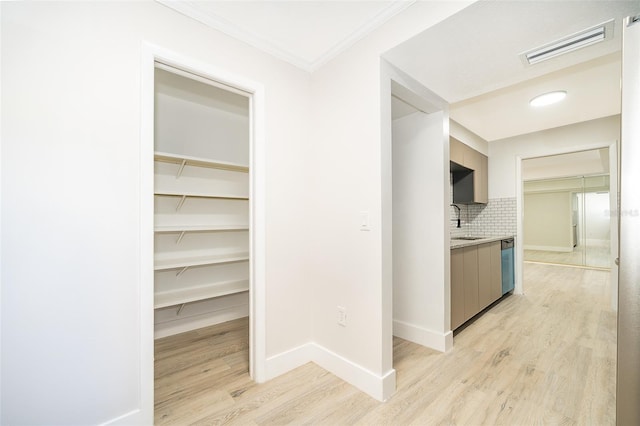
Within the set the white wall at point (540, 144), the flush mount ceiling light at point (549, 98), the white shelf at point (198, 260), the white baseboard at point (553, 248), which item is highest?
the flush mount ceiling light at point (549, 98)

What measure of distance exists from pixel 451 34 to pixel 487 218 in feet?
12.1

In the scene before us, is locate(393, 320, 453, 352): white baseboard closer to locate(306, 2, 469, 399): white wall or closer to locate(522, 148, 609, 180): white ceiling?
locate(306, 2, 469, 399): white wall

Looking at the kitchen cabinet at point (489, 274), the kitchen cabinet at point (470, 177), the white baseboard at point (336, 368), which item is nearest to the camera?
the white baseboard at point (336, 368)

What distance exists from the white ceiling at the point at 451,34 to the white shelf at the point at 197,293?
2.29 meters

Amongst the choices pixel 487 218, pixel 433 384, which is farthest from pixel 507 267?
pixel 433 384

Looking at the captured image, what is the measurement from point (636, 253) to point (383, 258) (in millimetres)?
1110

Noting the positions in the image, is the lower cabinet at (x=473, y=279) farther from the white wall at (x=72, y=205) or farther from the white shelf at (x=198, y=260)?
the white wall at (x=72, y=205)

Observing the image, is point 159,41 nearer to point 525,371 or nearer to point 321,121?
point 321,121

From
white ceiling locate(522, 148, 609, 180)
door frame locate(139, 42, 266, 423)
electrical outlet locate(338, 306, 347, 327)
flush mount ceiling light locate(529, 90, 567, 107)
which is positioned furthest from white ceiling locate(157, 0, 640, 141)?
white ceiling locate(522, 148, 609, 180)

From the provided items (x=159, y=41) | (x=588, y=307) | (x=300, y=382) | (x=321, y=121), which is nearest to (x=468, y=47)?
(x=321, y=121)

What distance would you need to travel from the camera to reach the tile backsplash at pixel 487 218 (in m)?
4.22

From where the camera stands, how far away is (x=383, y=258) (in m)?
1.80

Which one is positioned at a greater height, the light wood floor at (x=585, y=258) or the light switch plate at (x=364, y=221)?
the light switch plate at (x=364, y=221)

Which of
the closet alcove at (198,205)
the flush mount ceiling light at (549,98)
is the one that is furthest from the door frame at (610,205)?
the closet alcove at (198,205)
